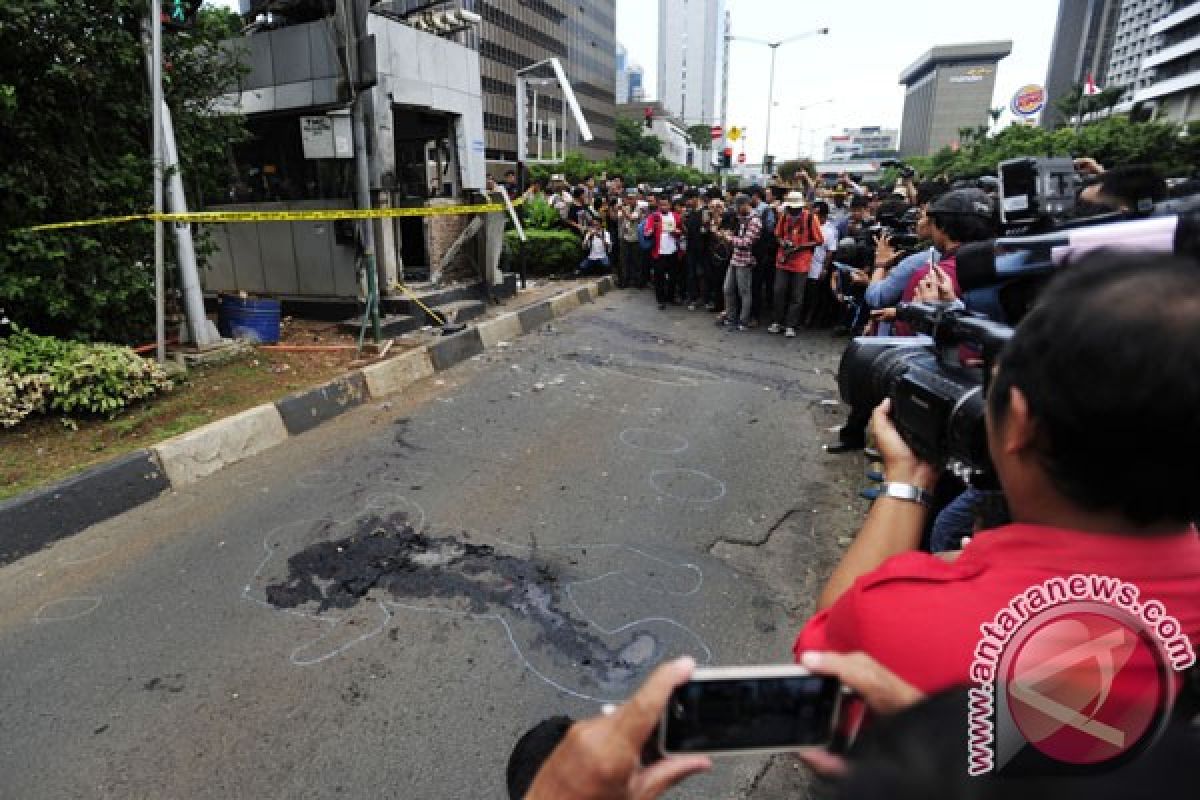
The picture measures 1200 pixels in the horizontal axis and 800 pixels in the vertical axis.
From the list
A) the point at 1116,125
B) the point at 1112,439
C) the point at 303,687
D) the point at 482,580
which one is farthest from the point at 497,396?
the point at 1116,125

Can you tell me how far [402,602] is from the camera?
9.53 ft

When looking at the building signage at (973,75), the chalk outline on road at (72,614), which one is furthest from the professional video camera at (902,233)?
the building signage at (973,75)

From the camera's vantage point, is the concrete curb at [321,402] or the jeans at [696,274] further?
the jeans at [696,274]

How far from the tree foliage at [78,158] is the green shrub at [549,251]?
6494mm

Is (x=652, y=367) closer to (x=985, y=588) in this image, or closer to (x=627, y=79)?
(x=985, y=588)

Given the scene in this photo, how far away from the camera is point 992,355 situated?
1.26m

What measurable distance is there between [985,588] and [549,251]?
11.7 m

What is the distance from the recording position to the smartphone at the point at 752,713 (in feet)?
2.30

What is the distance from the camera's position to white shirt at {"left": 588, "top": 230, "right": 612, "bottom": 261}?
1218cm

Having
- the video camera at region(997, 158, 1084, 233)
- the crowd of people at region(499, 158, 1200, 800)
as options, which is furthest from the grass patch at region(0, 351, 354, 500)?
the video camera at region(997, 158, 1084, 233)

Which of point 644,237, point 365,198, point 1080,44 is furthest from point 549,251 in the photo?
point 1080,44

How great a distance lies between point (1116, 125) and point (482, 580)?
36.9 meters

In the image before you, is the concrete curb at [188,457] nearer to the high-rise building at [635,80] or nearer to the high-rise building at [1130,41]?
the high-rise building at [1130,41]

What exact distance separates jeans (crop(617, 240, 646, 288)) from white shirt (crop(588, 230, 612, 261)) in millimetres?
327
